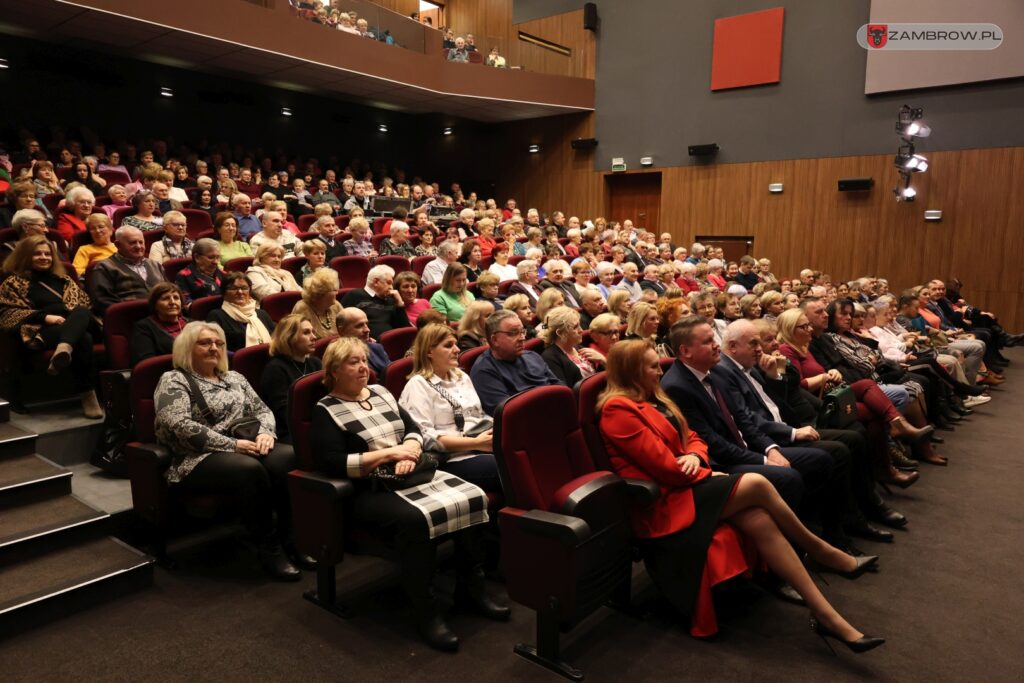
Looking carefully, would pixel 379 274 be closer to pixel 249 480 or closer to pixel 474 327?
pixel 474 327

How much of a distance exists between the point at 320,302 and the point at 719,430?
173 cm

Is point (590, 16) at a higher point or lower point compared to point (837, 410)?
higher

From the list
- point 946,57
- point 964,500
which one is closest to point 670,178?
point 946,57

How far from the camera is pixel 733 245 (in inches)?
344

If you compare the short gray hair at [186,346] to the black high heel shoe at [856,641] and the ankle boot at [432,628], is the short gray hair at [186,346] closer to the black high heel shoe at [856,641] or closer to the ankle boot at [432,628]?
the ankle boot at [432,628]

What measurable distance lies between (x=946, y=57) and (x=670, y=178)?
3296mm

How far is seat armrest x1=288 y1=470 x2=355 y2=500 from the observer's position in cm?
171

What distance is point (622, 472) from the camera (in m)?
1.83

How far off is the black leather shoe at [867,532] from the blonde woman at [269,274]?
2628 millimetres

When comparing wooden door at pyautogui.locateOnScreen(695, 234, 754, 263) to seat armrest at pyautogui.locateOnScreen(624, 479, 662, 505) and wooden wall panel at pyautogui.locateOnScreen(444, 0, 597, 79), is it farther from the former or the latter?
seat armrest at pyautogui.locateOnScreen(624, 479, 662, 505)

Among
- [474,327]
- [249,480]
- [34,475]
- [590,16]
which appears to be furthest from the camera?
[590,16]

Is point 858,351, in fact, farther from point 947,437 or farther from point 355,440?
point 355,440

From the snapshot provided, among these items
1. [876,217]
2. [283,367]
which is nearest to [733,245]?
[876,217]

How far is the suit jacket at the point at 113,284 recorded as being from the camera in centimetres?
290
